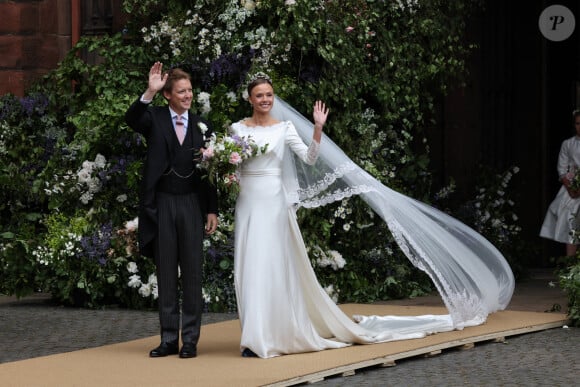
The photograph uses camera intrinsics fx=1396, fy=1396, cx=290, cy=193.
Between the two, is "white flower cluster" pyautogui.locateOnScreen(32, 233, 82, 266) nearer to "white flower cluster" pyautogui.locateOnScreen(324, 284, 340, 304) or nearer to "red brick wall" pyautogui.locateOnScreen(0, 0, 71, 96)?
"white flower cluster" pyautogui.locateOnScreen(324, 284, 340, 304)

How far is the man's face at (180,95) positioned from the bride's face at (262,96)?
0.45m

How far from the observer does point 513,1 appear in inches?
671

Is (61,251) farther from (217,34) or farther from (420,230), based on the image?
(420,230)

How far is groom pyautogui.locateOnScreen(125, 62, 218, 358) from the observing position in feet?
29.7

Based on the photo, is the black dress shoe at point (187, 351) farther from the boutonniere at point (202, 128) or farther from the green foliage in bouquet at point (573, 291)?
the green foliage in bouquet at point (573, 291)

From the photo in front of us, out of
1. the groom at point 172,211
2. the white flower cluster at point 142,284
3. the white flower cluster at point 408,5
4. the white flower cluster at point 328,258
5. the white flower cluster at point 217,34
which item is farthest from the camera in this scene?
the white flower cluster at point 408,5

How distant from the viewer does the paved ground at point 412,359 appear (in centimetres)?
827

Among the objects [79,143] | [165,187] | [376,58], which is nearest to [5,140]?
[79,143]

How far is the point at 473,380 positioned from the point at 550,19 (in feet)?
29.8

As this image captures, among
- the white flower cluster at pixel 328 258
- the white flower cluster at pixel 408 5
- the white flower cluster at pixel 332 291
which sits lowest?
Result: the white flower cluster at pixel 332 291

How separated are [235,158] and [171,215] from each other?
1.85 feet

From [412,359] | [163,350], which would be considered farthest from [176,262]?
Result: [412,359]

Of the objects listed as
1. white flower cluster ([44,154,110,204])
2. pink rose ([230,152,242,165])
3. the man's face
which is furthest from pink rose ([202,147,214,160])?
white flower cluster ([44,154,110,204])

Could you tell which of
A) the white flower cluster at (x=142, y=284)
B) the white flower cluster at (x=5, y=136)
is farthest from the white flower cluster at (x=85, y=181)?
the white flower cluster at (x=5, y=136)
